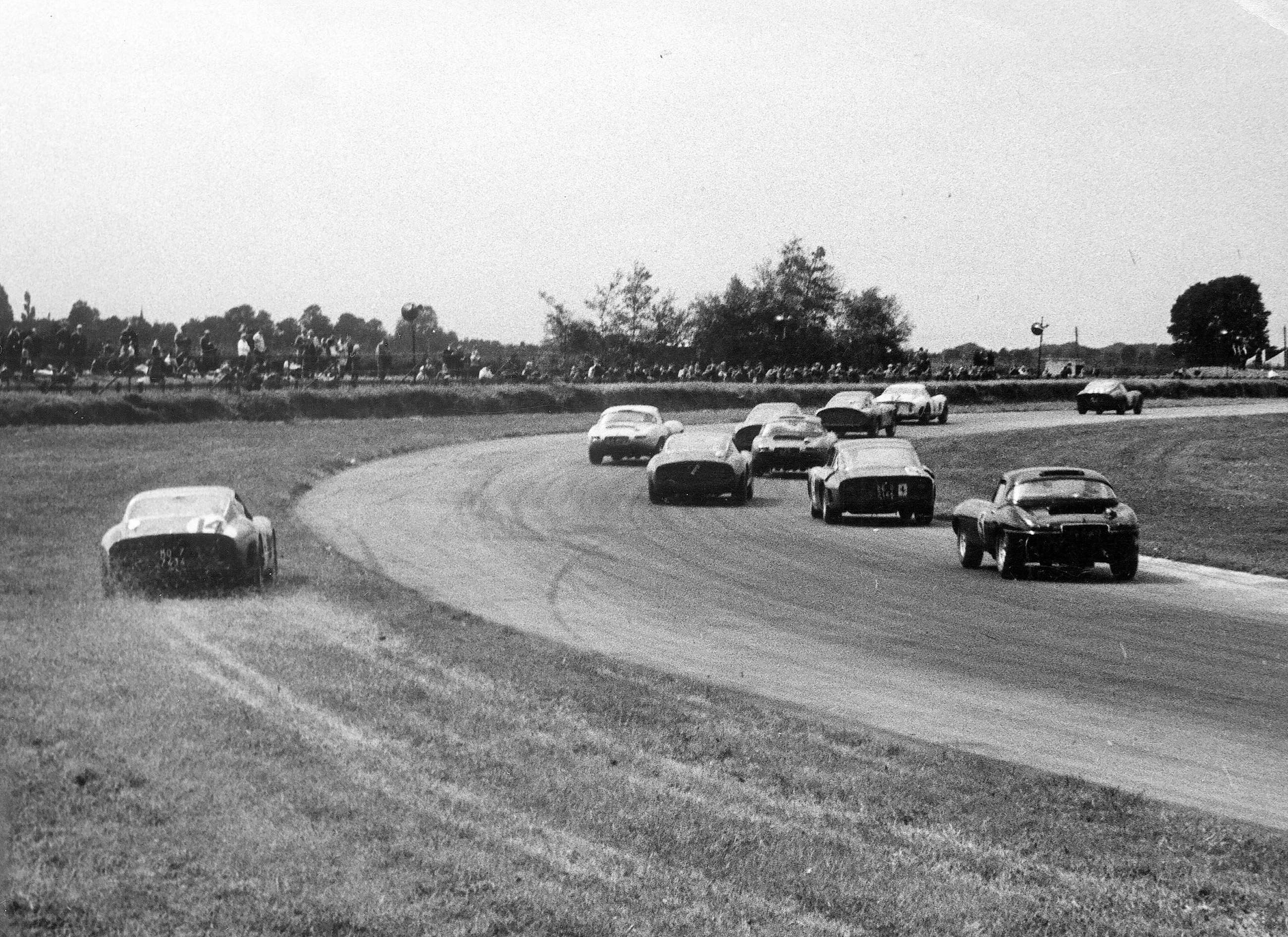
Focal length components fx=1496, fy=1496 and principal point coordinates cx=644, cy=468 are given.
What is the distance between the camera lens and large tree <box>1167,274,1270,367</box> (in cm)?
12694

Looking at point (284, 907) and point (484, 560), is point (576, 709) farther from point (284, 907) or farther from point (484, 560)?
point (484, 560)

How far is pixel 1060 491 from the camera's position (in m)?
20.2

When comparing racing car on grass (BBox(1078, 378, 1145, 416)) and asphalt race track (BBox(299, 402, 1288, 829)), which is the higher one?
racing car on grass (BBox(1078, 378, 1145, 416))

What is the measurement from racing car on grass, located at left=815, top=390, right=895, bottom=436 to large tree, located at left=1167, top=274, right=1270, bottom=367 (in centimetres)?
8450

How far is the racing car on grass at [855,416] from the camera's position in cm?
4859

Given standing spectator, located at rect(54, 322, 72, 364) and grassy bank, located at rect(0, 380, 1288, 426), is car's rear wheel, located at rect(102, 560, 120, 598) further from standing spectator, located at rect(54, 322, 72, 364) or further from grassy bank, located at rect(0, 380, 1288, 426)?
standing spectator, located at rect(54, 322, 72, 364)

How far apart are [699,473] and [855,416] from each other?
18.7m

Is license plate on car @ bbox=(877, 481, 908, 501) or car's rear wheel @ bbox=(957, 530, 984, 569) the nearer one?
car's rear wheel @ bbox=(957, 530, 984, 569)

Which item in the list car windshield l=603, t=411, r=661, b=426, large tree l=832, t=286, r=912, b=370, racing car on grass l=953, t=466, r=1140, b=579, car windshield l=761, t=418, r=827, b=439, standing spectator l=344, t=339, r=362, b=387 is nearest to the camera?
racing car on grass l=953, t=466, r=1140, b=579

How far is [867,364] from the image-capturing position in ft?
404

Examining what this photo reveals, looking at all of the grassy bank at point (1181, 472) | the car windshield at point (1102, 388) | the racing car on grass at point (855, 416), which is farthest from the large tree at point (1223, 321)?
the racing car on grass at point (855, 416)

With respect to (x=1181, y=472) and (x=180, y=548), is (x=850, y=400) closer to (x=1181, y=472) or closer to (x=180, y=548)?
(x=1181, y=472)

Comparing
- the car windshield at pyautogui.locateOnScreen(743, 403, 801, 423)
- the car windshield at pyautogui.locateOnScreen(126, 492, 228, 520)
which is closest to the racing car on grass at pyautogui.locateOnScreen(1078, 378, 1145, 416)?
the car windshield at pyautogui.locateOnScreen(743, 403, 801, 423)

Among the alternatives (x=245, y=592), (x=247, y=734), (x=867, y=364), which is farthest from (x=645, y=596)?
(x=867, y=364)
